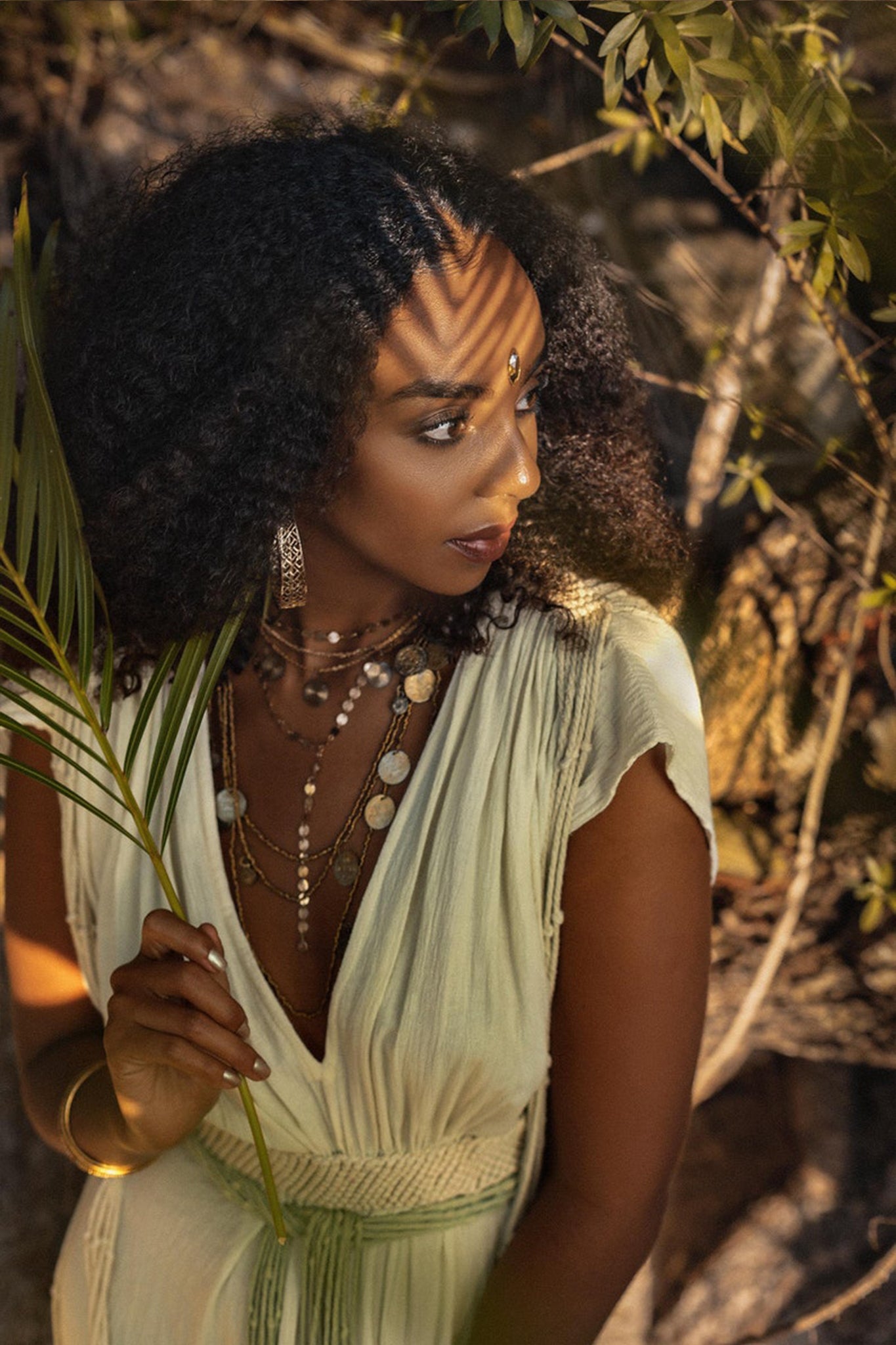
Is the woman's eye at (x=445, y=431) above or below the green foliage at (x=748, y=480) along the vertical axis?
above

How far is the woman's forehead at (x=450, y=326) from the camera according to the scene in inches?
42.8

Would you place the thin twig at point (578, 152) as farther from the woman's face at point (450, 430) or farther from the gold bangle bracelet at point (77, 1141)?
the gold bangle bracelet at point (77, 1141)

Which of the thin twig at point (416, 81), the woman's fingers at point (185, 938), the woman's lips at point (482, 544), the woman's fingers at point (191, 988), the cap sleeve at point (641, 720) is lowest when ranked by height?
the woman's fingers at point (191, 988)

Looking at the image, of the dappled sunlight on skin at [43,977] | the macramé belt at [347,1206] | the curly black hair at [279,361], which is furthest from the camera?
the dappled sunlight on skin at [43,977]

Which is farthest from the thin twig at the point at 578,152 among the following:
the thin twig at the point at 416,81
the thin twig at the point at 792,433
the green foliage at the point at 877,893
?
the green foliage at the point at 877,893

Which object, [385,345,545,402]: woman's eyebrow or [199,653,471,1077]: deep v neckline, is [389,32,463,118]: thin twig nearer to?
[385,345,545,402]: woman's eyebrow

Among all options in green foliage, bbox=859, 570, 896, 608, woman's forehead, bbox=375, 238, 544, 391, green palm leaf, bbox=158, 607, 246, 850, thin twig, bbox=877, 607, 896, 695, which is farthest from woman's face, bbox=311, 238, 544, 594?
thin twig, bbox=877, 607, 896, 695

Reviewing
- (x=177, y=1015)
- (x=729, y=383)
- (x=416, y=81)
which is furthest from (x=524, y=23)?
(x=177, y=1015)

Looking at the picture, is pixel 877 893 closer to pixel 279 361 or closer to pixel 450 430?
pixel 450 430

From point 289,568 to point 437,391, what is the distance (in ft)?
0.80

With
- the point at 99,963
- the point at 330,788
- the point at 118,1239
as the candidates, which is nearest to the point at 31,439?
the point at 330,788

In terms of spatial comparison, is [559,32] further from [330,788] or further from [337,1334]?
[337,1334]

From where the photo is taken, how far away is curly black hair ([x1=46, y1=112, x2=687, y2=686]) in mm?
1088

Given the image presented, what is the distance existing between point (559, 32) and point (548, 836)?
104 cm
